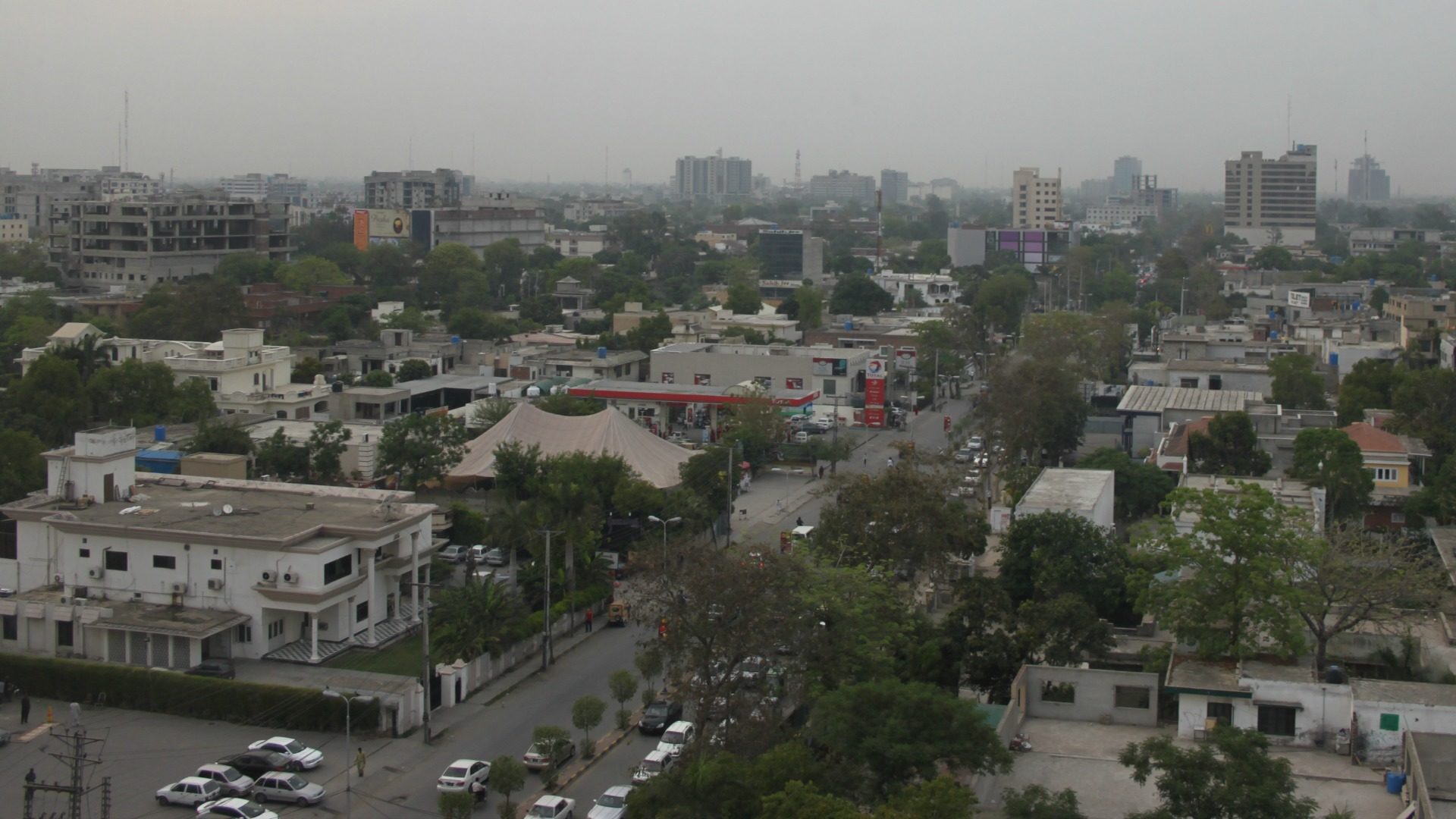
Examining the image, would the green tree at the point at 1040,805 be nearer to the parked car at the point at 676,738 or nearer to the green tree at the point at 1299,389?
the parked car at the point at 676,738

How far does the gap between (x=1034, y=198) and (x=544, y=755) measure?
5680 cm

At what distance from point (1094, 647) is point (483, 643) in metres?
4.01

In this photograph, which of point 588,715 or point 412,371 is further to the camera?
point 412,371

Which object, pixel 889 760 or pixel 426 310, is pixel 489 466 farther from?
pixel 426 310

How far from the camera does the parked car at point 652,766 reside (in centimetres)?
858

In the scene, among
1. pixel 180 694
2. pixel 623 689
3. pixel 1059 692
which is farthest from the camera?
pixel 180 694

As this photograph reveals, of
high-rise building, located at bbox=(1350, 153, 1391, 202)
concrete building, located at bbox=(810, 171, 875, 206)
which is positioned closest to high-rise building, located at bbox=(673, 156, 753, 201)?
concrete building, located at bbox=(810, 171, 875, 206)

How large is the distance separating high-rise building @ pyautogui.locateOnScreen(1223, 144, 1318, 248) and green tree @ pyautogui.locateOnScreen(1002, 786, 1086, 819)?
6016 centimetres

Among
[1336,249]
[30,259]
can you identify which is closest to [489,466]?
[30,259]

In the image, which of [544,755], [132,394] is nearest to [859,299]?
[132,394]

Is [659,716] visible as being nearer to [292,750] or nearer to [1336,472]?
[292,750]

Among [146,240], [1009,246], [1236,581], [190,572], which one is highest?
[1009,246]

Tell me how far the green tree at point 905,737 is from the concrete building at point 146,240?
2837cm

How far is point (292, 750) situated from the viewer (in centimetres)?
913
